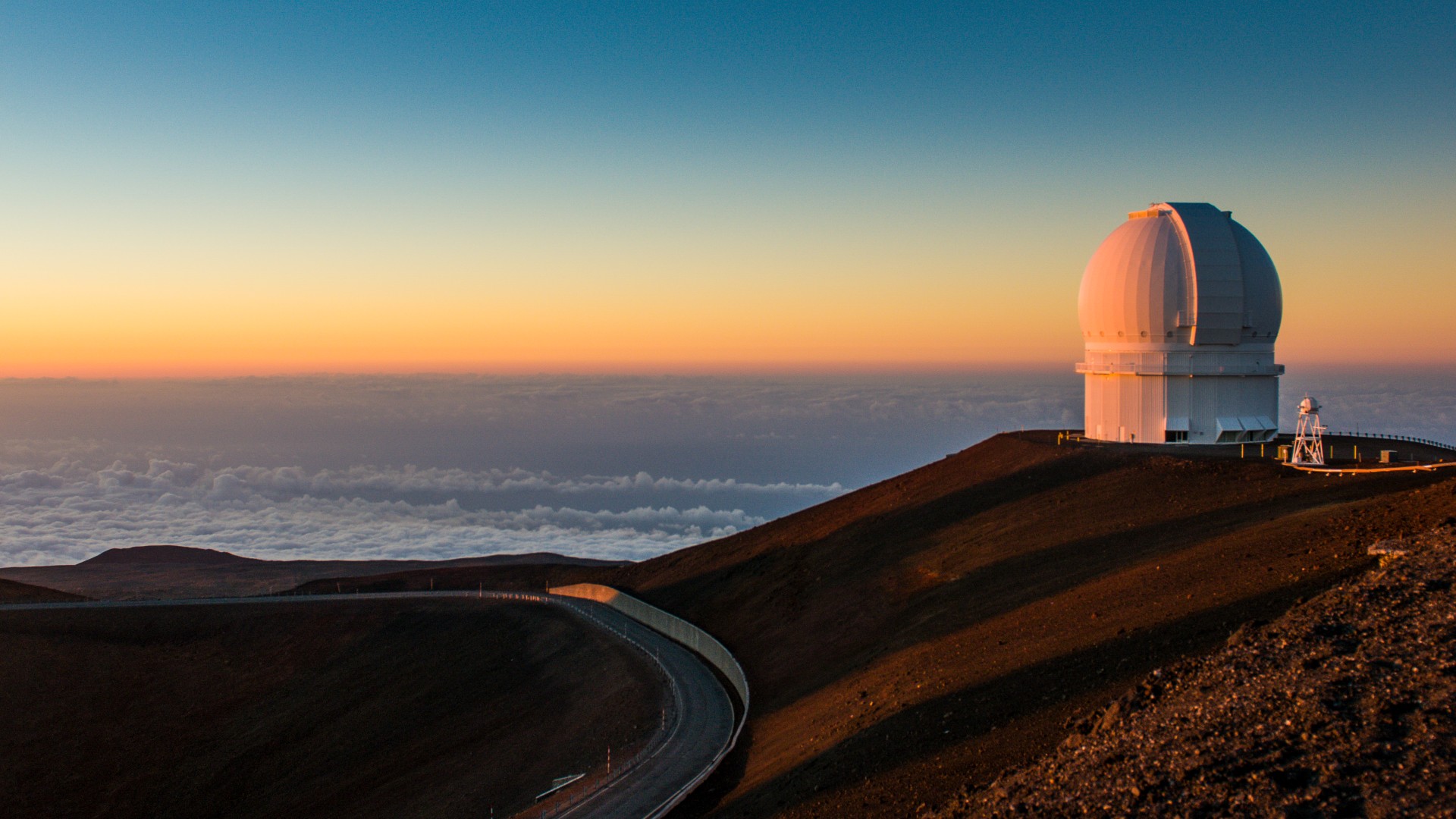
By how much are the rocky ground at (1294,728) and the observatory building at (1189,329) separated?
2428 cm

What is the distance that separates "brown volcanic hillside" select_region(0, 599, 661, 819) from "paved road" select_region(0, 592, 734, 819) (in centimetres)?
83

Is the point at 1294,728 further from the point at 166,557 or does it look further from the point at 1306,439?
the point at 166,557

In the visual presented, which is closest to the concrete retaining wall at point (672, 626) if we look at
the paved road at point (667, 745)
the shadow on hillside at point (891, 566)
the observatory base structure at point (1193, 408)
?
the paved road at point (667, 745)

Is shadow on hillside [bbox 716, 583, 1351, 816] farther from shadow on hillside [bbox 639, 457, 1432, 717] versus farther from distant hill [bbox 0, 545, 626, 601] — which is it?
distant hill [bbox 0, 545, 626, 601]

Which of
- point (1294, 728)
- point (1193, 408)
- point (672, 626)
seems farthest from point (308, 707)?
point (1193, 408)

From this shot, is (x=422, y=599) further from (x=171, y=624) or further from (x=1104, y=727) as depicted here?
(x=1104, y=727)

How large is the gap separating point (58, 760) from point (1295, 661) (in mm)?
35660

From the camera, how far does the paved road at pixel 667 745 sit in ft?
65.0

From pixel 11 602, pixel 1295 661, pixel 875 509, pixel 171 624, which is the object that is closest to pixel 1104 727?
pixel 1295 661

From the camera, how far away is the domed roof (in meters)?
37.2

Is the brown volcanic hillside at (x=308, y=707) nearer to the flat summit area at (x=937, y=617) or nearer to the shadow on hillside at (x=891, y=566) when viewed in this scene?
the flat summit area at (x=937, y=617)

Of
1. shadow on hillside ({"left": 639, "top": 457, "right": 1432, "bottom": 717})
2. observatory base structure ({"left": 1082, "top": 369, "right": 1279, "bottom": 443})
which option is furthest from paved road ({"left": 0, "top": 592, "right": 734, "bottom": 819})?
observatory base structure ({"left": 1082, "top": 369, "right": 1279, "bottom": 443})

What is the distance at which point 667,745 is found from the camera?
23.3m

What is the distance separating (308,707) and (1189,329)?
35397mm
